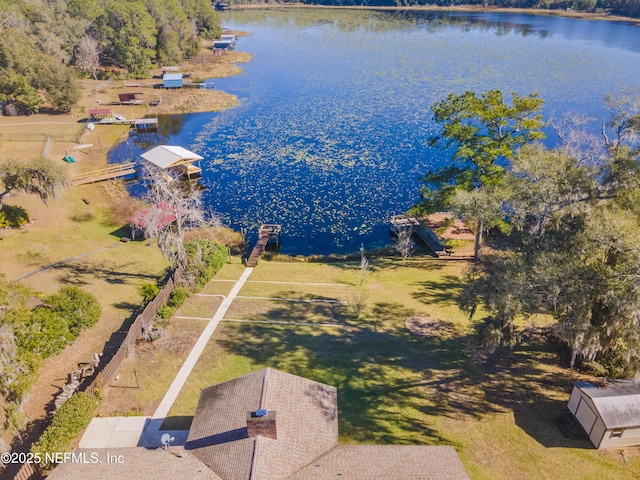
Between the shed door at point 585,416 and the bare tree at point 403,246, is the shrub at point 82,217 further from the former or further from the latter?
the shed door at point 585,416

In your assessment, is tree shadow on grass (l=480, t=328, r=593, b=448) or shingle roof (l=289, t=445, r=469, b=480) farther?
tree shadow on grass (l=480, t=328, r=593, b=448)

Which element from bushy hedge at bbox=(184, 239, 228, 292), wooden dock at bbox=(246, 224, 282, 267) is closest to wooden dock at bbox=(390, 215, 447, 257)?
wooden dock at bbox=(246, 224, 282, 267)

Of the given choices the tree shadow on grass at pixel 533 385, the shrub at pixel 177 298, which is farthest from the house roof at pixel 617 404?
the shrub at pixel 177 298

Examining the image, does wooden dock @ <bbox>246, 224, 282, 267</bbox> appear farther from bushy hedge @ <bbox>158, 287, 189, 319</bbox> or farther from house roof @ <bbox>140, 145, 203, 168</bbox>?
house roof @ <bbox>140, 145, 203, 168</bbox>

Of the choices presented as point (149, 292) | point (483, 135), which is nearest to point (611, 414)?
point (483, 135)

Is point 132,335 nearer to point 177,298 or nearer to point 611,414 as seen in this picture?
point 177,298

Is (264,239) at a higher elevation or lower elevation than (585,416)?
lower

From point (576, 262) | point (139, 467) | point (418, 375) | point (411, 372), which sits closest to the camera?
point (139, 467)
